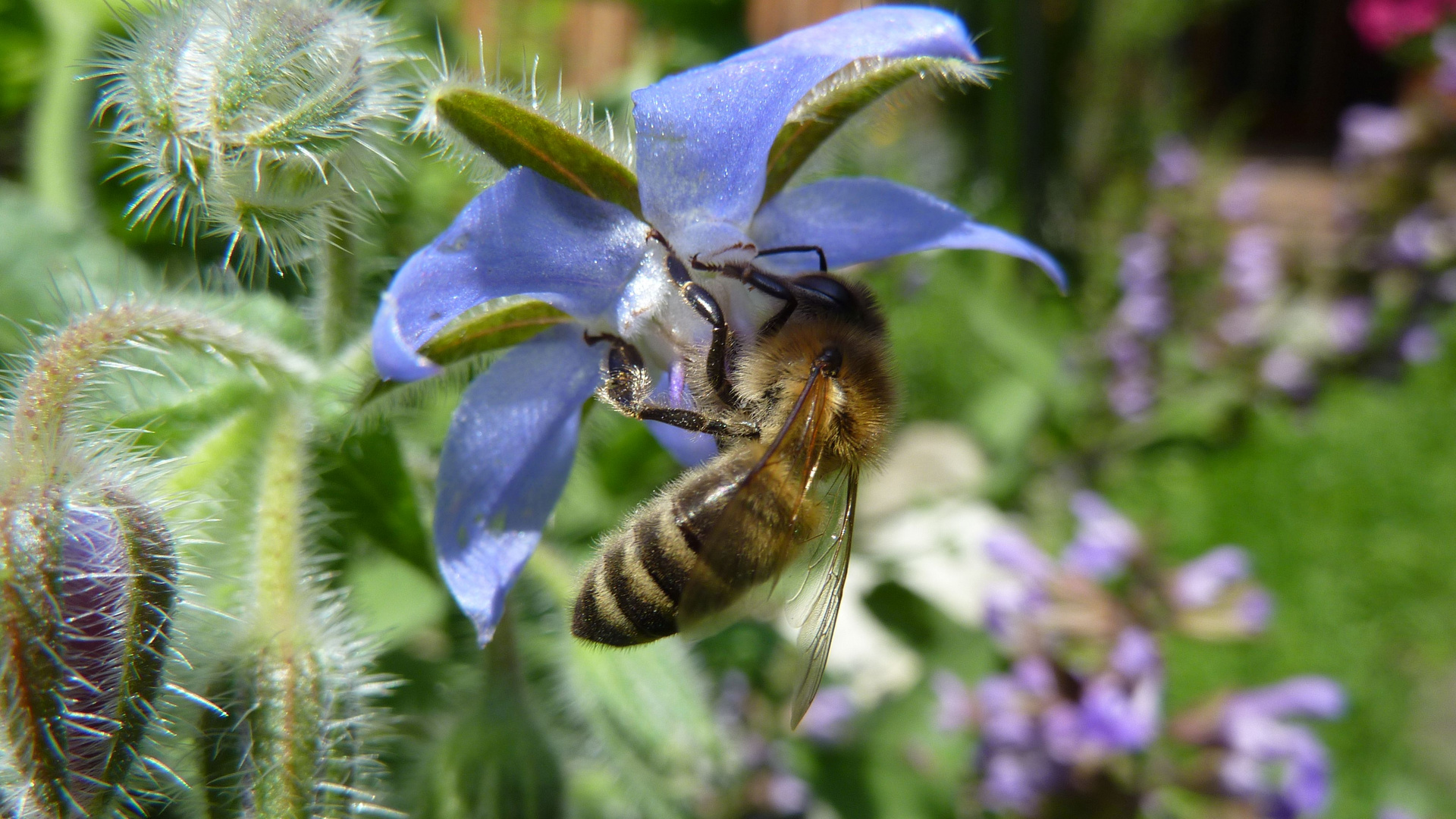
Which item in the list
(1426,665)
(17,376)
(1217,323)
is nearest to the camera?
(17,376)

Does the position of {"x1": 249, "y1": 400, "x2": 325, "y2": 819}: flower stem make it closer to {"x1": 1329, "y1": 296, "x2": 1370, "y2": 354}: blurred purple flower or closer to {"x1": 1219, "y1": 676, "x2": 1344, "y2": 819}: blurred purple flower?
{"x1": 1219, "y1": 676, "x2": 1344, "y2": 819}: blurred purple flower

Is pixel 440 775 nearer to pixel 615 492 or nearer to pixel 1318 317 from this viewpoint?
pixel 615 492

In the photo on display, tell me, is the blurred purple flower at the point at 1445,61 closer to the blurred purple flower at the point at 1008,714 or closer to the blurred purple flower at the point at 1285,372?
the blurred purple flower at the point at 1285,372

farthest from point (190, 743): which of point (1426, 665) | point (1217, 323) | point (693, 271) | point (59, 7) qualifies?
point (1217, 323)

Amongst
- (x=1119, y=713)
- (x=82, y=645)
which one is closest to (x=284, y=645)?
(x=82, y=645)

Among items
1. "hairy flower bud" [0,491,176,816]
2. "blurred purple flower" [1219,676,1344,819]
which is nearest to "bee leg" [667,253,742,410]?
"hairy flower bud" [0,491,176,816]

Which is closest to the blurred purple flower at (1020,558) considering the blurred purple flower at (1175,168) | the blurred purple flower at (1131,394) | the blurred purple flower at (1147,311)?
the blurred purple flower at (1131,394)
